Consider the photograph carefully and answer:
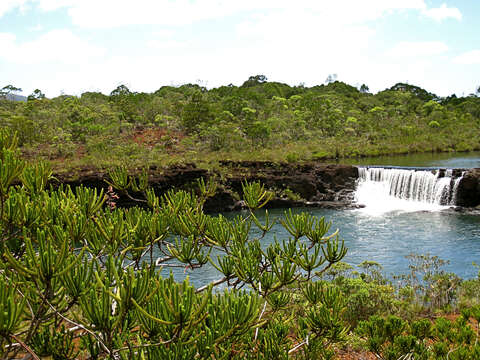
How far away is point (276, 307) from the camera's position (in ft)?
8.61

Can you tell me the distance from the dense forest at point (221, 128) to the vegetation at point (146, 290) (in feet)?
60.9

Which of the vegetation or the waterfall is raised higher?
the vegetation

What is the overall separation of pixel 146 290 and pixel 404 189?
2067 centimetres

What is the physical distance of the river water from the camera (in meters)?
12.2

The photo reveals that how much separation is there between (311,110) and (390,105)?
14231 millimetres

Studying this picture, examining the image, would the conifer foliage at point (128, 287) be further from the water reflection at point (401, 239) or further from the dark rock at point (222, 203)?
the dark rock at point (222, 203)

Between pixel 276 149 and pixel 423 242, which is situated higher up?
pixel 276 149

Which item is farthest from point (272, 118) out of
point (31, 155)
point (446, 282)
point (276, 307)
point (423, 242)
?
point (276, 307)

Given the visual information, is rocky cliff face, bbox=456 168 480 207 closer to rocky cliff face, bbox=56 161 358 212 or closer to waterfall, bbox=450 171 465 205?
waterfall, bbox=450 171 465 205

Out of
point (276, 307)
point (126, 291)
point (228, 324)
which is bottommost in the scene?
point (276, 307)

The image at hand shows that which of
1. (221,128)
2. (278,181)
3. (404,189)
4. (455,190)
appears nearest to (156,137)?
(221,128)

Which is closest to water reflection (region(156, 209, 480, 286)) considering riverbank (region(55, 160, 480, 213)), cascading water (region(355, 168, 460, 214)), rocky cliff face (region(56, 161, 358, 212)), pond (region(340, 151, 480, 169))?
cascading water (region(355, 168, 460, 214))

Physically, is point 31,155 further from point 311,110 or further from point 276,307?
point 311,110

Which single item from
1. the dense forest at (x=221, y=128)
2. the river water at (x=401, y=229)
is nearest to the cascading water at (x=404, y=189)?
the river water at (x=401, y=229)
